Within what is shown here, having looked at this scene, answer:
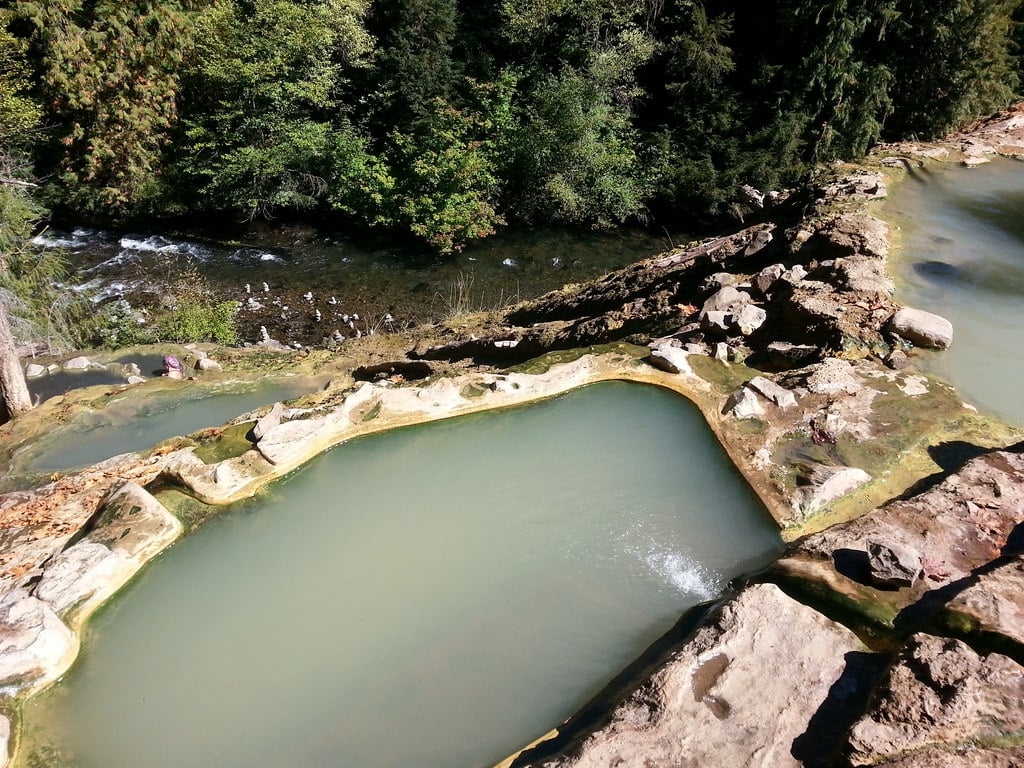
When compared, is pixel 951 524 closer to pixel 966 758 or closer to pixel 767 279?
pixel 966 758

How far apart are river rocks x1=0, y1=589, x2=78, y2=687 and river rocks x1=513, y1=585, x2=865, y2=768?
133 inches

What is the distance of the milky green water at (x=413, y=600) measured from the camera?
4.13 metres

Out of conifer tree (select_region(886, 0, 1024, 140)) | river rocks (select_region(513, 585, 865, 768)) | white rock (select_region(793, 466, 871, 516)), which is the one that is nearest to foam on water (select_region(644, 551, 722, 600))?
river rocks (select_region(513, 585, 865, 768))

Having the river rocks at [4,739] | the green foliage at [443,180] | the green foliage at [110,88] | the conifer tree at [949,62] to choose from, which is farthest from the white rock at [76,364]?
the conifer tree at [949,62]

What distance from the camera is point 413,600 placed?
4.85 meters

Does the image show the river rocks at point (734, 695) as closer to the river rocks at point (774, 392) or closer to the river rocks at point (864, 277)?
the river rocks at point (774, 392)

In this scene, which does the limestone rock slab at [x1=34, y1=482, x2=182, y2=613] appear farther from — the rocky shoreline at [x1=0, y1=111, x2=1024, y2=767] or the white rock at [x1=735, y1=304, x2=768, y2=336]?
the white rock at [x1=735, y1=304, x2=768, y2=336]

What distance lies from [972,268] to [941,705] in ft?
25.1

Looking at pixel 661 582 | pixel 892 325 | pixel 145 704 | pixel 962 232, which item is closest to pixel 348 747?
pixel 145 704

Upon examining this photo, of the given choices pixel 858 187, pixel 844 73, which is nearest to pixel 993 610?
pixel 858 187

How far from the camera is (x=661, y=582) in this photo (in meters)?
4.91

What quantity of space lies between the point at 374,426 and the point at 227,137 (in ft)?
49.7

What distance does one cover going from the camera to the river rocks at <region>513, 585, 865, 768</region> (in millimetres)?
3434

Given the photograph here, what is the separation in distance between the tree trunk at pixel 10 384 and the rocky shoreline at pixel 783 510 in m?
0.49
